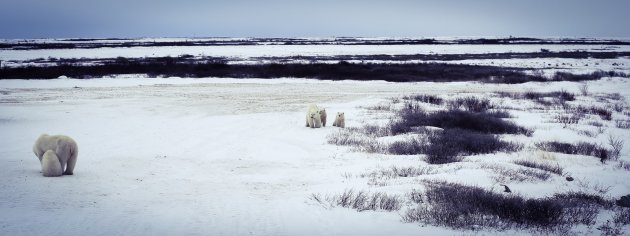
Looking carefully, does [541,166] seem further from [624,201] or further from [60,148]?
[60,148]

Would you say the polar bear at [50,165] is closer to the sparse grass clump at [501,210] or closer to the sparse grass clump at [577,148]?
the sparse grass clump at [501,210]

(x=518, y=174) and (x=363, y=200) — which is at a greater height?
(x=363, y=200)

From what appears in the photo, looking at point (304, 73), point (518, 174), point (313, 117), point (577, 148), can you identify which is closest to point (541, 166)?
point (518, 174)

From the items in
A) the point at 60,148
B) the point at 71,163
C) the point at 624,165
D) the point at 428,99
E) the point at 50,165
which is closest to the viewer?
the point at 50,165

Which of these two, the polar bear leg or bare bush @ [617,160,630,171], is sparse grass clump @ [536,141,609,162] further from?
the polar bear leg

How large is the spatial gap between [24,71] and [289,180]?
1115 inches

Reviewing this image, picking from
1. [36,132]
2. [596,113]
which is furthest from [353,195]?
[596,113]

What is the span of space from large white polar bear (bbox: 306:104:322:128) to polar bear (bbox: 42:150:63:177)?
21.4 ft

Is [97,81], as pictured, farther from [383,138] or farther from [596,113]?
[596,113]

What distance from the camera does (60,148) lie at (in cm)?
666

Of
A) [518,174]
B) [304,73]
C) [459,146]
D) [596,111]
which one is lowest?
[596,111]

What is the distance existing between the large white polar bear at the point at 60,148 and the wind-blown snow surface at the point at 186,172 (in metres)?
0.23

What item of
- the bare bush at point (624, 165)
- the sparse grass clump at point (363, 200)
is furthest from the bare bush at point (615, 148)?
the sparse grass clump at point (363, 200)

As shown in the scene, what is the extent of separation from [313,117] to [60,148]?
21.4ft
